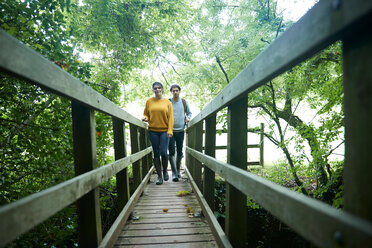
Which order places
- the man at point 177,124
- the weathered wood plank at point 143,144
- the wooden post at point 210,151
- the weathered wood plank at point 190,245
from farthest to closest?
the man at point 177,124
the weathered wood plank at point 143,144
the wooden post at point 210,151
the weathered wood plank at point 190,245

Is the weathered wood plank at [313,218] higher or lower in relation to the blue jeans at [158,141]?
higher

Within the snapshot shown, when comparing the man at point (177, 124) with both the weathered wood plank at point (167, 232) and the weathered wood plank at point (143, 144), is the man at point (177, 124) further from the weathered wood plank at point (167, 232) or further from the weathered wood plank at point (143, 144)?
the weathered wood plank at point (167, 232)

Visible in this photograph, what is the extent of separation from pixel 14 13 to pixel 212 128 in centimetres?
217

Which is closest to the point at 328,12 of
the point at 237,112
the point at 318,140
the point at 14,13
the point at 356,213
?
the point at 356,213

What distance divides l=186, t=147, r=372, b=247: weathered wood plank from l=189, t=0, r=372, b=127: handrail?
470 millimetres

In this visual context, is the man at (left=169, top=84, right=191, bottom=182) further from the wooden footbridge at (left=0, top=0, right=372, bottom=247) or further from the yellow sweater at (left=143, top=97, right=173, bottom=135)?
the wooden footbridge at (left=0, top=0, right=372, bottom=247)

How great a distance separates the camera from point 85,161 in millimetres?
1510

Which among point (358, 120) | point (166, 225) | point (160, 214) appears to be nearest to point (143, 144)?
point (160, 214)

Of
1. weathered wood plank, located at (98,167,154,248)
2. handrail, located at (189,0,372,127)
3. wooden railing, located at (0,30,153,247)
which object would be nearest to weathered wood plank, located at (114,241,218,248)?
weathered wood plank, located at (98,167,154,248)

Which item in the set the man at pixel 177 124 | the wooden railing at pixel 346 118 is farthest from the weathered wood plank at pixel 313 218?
the man at pixel 177 124

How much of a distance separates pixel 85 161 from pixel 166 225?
1.51m

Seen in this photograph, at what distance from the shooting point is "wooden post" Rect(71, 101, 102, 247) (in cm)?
149

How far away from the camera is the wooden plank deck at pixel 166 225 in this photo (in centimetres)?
219

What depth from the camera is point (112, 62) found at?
551 cm
